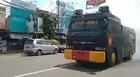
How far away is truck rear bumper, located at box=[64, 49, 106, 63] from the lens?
15.9 meters

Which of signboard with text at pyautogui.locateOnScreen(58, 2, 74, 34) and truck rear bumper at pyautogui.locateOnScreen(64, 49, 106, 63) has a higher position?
signboard with text at pyautogui.locateOnScreen(58, 2, 74, 34)

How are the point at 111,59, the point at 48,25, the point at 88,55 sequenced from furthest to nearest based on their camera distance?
the point at 48,25
the point at 111,59
the point at 88,55

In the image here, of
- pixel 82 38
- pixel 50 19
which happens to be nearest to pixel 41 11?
pixel 50 19

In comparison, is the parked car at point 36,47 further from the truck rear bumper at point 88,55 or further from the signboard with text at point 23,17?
the truck rear bumper at point 88,55

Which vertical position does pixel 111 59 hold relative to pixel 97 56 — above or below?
below

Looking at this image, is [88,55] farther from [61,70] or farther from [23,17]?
[23,17]

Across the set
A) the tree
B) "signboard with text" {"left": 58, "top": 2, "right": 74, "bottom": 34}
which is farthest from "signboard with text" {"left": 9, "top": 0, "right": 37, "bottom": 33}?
"signboard with text" {"left": 58, "top": 2, "right": 74, "bottom": 34}

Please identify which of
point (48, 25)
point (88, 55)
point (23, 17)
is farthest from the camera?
point (48, 25)

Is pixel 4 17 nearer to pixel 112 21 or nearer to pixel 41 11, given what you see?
pixel 41 11

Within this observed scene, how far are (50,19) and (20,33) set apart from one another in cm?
715

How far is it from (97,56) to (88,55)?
636 mm

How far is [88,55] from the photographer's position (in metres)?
16.3

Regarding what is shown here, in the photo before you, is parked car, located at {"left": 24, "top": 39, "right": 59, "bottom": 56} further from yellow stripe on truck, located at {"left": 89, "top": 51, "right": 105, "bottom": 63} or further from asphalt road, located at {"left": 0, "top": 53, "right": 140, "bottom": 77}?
yellow stripe on truck, located at {"left": 89, "top": 51, "right": 105, "bottom": 63}

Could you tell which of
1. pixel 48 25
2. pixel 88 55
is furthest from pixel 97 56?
pixel 48 25
